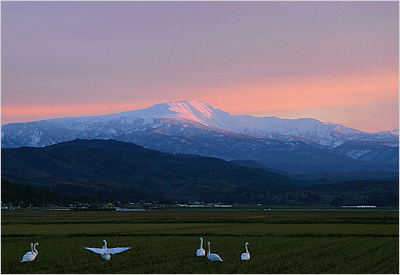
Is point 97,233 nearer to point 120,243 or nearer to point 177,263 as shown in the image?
point 120,243

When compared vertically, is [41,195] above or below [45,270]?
below

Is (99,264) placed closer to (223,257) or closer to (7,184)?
(223,257)

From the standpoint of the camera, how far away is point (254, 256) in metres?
34.7

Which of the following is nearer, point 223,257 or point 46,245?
point 223,257

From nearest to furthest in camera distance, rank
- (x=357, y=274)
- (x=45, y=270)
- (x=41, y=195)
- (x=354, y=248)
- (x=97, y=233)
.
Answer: (x=357, y=274), (x=45, y=270), (x=354, y=248), (x=97, y=233), (x=41, y=195)

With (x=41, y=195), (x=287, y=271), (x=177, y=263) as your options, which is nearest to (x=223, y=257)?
(x=177, y=263)

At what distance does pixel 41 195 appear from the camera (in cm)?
18438

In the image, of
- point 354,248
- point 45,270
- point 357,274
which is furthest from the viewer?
point 354,248

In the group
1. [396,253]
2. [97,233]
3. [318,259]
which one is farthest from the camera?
[97,233]

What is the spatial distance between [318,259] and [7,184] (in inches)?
6620

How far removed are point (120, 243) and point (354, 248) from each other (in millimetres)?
16303

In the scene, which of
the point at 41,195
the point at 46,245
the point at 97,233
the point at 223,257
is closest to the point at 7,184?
the point at 41,195

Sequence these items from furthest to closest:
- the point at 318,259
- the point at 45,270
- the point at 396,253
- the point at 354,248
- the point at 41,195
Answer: the point at 41,195, the point at 354,248, the point at 396,253, the point at 318,259, the point at 45,270

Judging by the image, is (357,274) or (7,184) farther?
(7,184)
